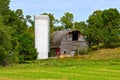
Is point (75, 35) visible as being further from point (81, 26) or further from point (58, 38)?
point (81, 26)

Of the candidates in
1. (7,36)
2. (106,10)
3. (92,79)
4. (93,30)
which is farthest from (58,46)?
(92,79)

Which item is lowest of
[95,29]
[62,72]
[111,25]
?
[62,72]

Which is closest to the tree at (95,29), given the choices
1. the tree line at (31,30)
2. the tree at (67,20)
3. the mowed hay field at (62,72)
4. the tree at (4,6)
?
the tree line at (31,30)

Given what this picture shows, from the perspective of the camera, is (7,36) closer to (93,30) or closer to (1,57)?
(1,57)

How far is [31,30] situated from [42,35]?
17.2 meters

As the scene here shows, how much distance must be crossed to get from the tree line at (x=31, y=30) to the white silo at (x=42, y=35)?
146 cm

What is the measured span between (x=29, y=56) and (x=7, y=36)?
44.6 ft

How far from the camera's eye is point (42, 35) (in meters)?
67.0

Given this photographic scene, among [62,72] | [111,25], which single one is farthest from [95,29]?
[62,72]

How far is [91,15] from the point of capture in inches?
3246

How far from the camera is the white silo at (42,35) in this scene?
219 feet

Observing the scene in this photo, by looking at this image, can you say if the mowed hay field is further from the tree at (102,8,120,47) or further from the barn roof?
the tree at (102,8,120,47)

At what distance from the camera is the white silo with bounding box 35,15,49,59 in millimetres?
66625

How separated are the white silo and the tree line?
1461 mm
